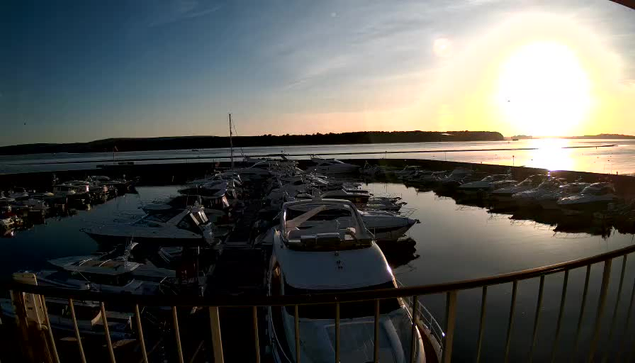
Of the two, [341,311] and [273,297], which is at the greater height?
[273,297]

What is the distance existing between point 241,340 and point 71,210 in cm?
3239

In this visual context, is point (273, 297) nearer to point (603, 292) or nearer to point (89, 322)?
point (603, 292)

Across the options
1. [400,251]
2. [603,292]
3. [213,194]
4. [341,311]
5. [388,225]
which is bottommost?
[400,251]

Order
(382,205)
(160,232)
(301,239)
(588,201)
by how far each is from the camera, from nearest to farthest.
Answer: (301,239), (160,232), (382,205), (588,201)

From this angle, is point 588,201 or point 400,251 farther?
point 588,201

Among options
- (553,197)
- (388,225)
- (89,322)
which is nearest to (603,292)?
(89,322)

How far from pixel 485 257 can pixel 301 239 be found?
14.3 metres

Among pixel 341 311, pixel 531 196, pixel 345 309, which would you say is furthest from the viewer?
pixel 531 196

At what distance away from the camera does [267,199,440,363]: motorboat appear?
479 centimetres

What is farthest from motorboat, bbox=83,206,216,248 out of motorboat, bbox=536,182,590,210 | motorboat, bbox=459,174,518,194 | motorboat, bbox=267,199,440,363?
motorboat, bbox=459,174,518,194

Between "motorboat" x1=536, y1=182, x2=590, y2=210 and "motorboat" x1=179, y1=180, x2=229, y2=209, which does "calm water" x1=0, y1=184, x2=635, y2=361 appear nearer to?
"motorboat" x1=536, y1=182, x2=590, y2=210

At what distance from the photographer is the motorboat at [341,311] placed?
4789 mm

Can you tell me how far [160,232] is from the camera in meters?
16.8

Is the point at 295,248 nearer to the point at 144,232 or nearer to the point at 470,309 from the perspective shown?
the point at 470,309
